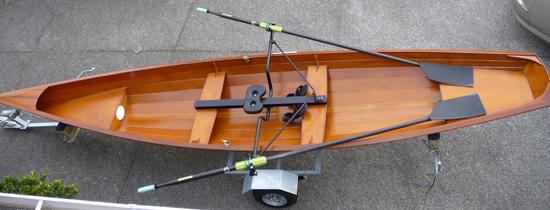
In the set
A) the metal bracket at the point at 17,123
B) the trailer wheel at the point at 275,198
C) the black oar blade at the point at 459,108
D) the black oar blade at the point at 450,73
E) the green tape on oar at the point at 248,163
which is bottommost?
the trailer wheel at the point at 275,198

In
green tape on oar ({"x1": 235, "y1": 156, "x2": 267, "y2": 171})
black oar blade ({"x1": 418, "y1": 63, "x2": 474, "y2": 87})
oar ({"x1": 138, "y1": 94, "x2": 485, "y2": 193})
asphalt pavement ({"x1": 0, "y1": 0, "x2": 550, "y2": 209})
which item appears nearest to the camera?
green tape on oar ({"x1": 235, "y1": 156, "x2": 267, "y2": 171})

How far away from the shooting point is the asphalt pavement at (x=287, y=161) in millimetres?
4758

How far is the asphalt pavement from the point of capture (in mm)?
4758

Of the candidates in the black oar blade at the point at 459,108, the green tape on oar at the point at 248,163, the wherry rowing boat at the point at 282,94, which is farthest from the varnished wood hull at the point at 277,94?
the green tape on oar at the point at 248,163

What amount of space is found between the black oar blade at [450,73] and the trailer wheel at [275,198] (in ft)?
6.15

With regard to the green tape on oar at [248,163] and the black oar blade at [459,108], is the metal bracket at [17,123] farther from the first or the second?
the black oar blade at [459,108]

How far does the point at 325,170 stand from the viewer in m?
4.99

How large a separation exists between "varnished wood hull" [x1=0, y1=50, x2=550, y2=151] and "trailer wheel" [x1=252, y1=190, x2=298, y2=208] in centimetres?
48

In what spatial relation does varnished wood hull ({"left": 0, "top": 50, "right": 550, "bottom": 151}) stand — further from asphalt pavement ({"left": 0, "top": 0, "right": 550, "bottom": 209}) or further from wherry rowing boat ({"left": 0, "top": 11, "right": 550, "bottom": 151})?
asphalt pavement ({"left": 0, "top": 0, "right": 550, "bottom": 209})

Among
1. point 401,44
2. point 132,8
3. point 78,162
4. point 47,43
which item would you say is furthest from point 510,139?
point 47,43

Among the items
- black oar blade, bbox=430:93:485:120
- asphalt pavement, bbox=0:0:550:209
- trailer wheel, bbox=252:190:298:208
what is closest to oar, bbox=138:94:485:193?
black oar blade, bbox=430:93:485:120

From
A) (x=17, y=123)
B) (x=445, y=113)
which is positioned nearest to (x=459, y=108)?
(x=445, y=113)

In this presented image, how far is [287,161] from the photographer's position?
5.06m

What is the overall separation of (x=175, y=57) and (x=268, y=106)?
2457mm
